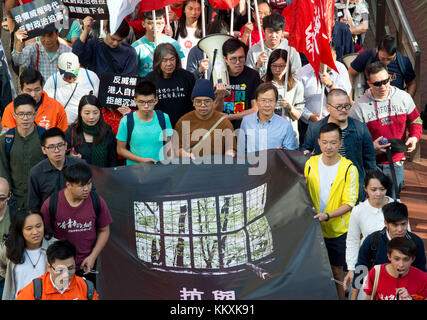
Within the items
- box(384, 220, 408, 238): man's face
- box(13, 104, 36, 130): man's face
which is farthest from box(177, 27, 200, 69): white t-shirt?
box(384, 220, 408, 238): man's face

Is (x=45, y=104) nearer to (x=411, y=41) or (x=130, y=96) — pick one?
(x=130, y=96)

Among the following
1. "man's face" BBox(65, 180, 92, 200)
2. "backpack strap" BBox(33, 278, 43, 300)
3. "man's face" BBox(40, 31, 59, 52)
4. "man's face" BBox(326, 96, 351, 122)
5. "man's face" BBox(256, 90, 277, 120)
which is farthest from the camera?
"man's face" BBox(40, 31, 59, 52)

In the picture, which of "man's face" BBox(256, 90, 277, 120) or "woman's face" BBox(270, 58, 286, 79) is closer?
"man's face" BBox(256, 90, 277, 120)

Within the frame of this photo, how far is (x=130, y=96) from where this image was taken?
356 inches

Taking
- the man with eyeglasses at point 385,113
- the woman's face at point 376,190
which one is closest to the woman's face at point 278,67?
the man with eyeglasses at point 385,113

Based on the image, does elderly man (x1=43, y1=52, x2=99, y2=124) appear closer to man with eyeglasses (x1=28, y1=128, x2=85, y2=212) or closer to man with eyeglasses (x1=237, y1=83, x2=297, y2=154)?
man with eyeglasses (x1=28, y1=128, x2=85, y2=212)

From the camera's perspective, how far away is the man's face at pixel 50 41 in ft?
33.1

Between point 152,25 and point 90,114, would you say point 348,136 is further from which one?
point 152,25

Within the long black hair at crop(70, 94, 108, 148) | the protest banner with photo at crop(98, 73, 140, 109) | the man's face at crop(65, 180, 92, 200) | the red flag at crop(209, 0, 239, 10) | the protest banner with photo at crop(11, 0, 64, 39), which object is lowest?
the man's face at crop(65, 180, 92, 200)

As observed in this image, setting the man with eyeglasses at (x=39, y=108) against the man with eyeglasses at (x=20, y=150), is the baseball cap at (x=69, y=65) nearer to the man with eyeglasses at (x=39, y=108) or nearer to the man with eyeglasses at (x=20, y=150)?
the man with eyeglasses at (x=39, y=108)

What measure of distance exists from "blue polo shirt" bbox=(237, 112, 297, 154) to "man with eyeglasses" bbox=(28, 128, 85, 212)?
6.06 feet

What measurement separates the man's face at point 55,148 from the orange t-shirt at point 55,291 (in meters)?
1.40

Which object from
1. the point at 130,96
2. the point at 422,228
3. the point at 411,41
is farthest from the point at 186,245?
the point at 411,41

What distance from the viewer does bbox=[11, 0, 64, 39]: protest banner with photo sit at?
31.7ft
